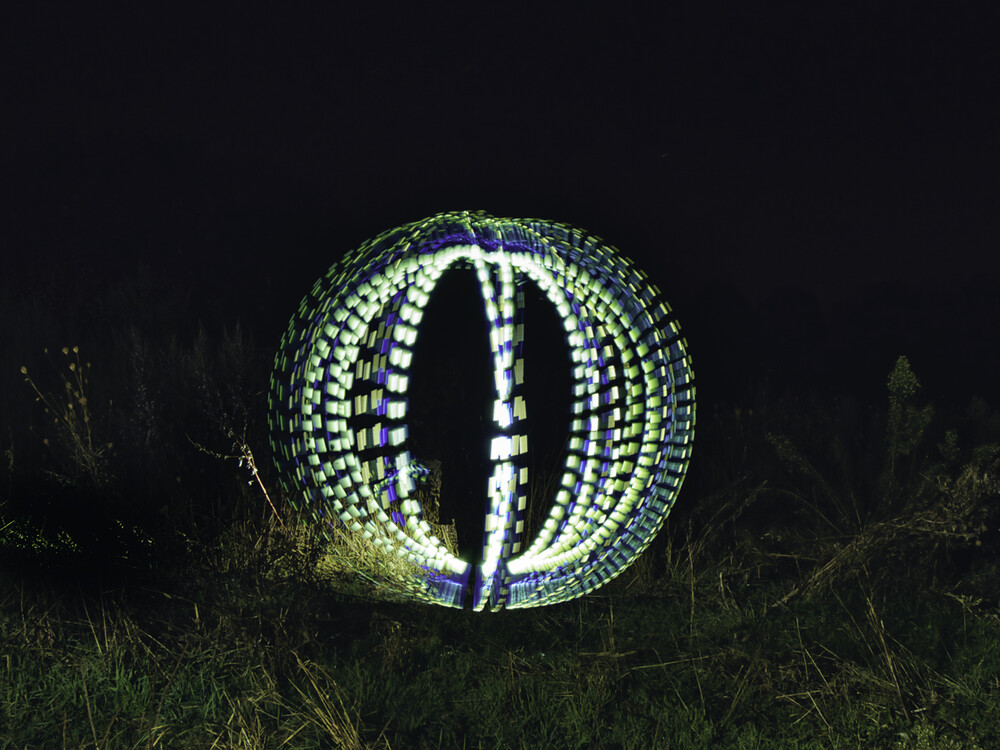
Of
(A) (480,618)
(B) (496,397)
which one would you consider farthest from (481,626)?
(B) (496,397)

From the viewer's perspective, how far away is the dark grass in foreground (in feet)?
11.0

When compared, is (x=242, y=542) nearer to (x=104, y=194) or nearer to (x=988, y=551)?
(x=988, y=551)

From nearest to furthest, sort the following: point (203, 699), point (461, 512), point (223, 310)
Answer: point (203, 699) → point (461, 512) → point (223, 310)

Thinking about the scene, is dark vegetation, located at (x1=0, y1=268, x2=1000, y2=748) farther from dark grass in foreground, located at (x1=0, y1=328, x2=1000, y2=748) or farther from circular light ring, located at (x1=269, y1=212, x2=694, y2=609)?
circular light ring, located at (x1=269, y1=212, x2=694, y2=609)

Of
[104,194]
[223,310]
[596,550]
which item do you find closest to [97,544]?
[596,550]

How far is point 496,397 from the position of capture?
3.85 meters

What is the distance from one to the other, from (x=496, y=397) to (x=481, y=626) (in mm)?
1021

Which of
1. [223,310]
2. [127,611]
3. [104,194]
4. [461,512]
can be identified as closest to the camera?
[127,611]

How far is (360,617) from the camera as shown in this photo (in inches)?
167

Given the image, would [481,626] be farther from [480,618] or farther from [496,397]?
[496,397]

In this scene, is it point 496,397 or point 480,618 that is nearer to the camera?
point 496,397

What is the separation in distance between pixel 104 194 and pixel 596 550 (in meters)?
11.4

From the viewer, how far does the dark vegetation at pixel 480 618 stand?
11.1 feet

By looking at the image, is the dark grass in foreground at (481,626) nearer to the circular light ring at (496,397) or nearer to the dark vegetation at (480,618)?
the dark vegetation at (480,618)
